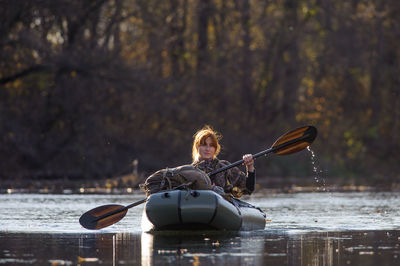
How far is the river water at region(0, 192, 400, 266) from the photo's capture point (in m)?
8.83

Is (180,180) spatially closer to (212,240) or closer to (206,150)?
Answer: (206,150)

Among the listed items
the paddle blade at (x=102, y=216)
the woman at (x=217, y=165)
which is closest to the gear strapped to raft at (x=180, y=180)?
the woman at (x=217, y=165)

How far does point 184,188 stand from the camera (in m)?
11.7

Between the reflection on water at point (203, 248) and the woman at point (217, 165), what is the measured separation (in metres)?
0.81

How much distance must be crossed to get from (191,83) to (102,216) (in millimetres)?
21467

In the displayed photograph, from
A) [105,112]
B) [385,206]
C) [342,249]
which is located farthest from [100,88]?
[342,249]

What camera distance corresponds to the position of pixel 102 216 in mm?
12688

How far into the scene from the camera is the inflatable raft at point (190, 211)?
11.3 metres

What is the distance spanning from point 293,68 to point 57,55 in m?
10.9

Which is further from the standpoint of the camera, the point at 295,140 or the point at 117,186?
the point at 117,186

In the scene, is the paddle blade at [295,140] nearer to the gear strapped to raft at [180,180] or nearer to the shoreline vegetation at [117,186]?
the gear strapped to raft at [180,180]

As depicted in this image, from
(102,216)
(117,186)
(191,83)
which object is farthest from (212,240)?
(191,83)

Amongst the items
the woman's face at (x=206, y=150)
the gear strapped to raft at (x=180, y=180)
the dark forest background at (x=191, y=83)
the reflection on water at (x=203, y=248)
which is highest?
the dark forest background at (x=191, y=83)

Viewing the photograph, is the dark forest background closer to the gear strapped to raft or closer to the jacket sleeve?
the jacket sleeve
